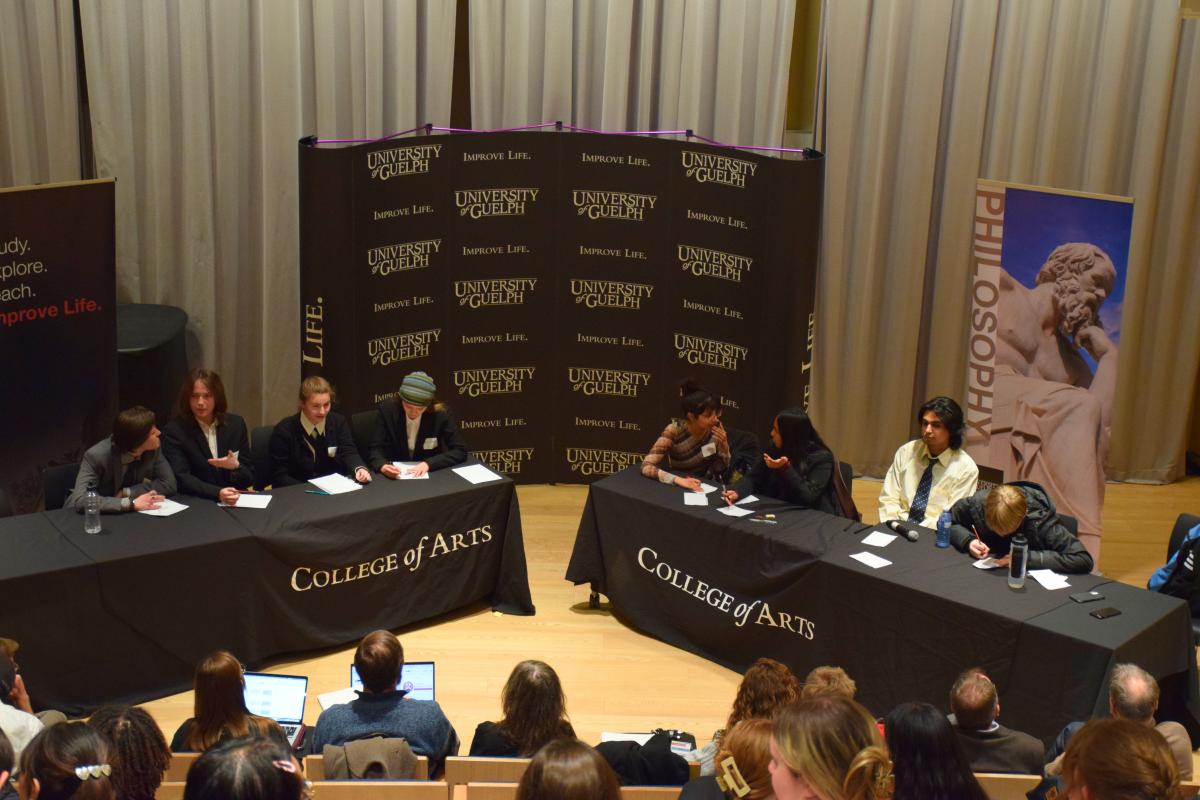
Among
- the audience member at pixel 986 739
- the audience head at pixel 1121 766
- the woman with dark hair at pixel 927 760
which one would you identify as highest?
the audience head at pixel 1121 766

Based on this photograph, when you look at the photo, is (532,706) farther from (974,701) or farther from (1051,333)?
(1051,333)

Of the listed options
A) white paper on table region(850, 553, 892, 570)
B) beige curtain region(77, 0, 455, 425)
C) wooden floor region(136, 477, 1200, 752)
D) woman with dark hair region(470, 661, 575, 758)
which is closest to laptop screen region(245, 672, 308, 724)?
wooden floor region(136, 477, 1200, 752)

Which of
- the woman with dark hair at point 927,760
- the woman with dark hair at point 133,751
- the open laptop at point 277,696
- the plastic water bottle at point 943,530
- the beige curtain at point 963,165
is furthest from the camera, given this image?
the beige curtain at point 963,165

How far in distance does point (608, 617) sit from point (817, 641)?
4.19ft

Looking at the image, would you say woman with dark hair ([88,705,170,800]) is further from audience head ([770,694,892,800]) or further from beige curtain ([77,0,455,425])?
beige curtain ([77,0,455,425])

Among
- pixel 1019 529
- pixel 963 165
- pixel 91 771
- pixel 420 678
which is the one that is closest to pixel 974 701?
pixel 1019 529

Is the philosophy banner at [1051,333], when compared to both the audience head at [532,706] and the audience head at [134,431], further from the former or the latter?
the audience head at [134,431]

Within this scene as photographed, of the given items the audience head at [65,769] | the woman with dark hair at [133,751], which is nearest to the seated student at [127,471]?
the woman with dark hair at [133,751]

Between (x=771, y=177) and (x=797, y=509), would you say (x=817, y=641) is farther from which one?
(x=771, y=177)

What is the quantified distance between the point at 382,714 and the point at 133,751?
3.44ft

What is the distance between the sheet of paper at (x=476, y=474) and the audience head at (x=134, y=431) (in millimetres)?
1521

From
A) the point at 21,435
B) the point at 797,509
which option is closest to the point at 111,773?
the point at 797,509

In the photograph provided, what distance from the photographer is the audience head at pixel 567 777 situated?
268 cm

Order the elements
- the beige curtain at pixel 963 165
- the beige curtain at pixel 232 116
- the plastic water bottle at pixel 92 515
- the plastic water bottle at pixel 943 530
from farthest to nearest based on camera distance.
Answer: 1. the beige curtain at pixel 963 165
2. the beige curtain at pixel 232 116
3. the plastic water bottle at pixel 943 530
4. the plastic water bottle at pixel 92 515
